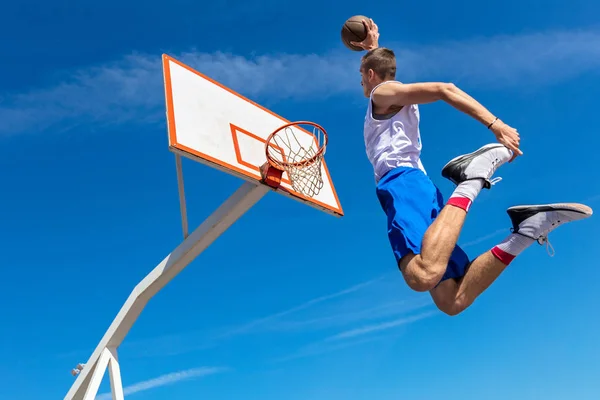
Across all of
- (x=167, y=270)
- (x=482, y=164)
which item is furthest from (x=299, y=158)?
(x=482, y=164)

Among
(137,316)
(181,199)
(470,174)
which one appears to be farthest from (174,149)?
(470,174)

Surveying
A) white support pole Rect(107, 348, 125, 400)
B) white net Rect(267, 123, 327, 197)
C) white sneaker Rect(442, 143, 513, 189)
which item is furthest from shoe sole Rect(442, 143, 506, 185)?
white support pole Rect(107, 348, 125, 400)

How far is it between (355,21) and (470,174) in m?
1.68

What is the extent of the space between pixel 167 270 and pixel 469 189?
14.3ft

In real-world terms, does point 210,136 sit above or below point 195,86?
below

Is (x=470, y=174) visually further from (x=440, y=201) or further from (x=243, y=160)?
(x=243, y=160)

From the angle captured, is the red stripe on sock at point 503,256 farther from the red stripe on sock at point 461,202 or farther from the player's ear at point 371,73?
the player's ear at point 371,73

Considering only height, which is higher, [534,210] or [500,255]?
[534,210]

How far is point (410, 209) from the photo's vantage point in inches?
155

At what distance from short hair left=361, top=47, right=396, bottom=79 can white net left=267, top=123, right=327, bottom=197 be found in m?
2.64

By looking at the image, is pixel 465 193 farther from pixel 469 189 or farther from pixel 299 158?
pixel 299 158

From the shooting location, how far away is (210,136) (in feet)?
22.0

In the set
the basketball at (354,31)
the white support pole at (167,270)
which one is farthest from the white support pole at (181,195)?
the basketball at (354,31)

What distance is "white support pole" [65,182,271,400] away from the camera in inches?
275
